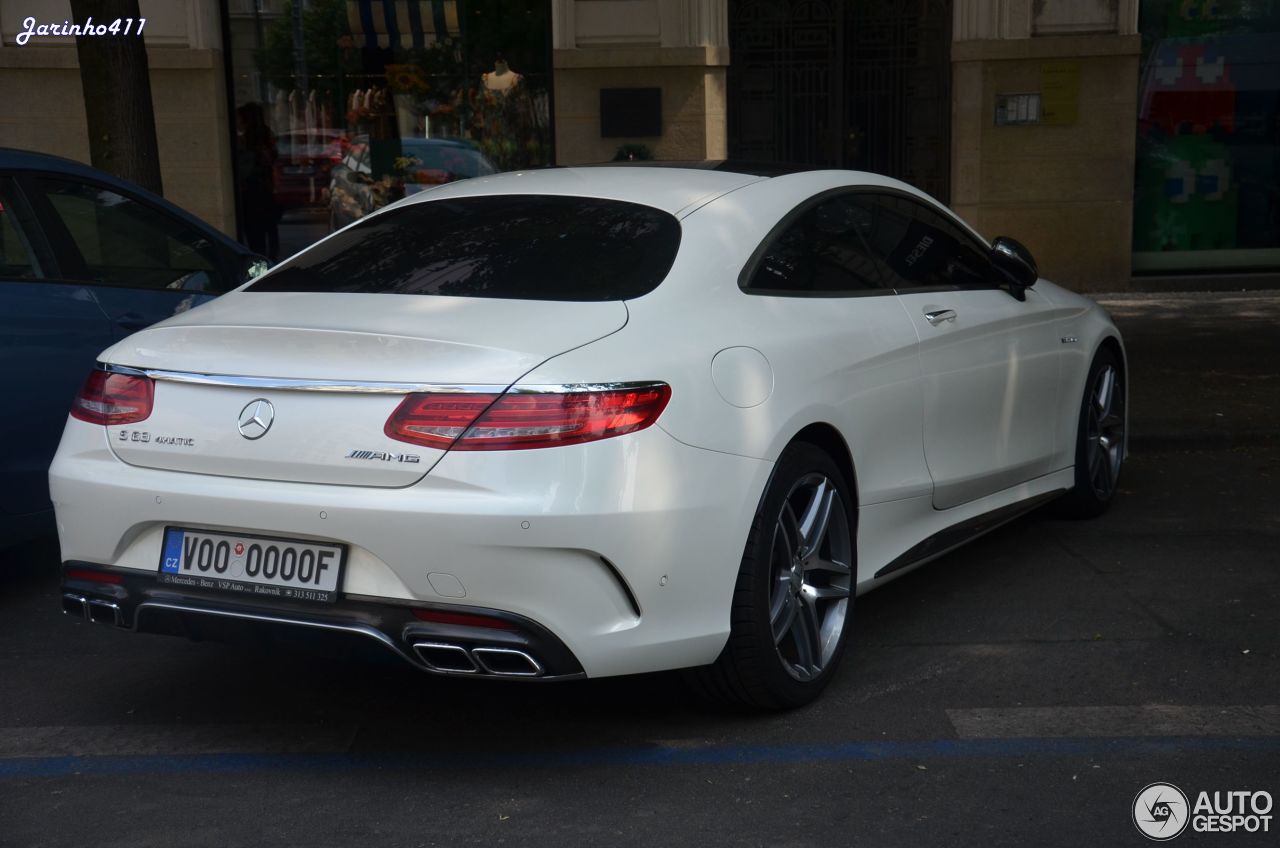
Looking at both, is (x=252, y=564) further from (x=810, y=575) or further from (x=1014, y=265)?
(x=1014, y=265)

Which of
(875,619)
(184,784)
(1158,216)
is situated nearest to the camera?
(184,784)

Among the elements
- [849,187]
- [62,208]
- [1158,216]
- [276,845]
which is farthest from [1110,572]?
[1158,216]

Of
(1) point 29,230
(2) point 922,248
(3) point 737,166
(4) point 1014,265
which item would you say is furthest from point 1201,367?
(1) point 29,230

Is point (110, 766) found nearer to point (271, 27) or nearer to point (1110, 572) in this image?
point (1110, 572)

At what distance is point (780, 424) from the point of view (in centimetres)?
410

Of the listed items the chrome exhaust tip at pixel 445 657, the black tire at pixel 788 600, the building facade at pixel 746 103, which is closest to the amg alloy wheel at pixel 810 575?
the black tire at pixel 788 600

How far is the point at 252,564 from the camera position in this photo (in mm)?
3803

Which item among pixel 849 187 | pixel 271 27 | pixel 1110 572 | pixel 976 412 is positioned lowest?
pixel 1110 572

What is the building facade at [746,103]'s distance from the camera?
45.0 feet

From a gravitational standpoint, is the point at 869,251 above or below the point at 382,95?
below

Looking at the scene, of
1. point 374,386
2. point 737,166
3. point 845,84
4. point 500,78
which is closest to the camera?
point 374,386

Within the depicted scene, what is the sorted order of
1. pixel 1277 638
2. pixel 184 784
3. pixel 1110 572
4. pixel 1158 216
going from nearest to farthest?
1. pixel 184 784
2. pixel 1277 638
3. pixel 1110 572
4. pixel 1158 216

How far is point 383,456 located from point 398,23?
1156 cm

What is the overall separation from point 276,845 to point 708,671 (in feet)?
3.98
